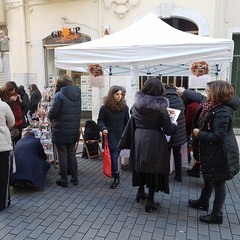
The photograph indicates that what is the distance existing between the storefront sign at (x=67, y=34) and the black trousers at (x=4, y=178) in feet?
18.8

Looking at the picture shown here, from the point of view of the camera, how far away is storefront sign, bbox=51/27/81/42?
8.14 meters

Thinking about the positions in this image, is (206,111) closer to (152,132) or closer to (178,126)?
(152,132)

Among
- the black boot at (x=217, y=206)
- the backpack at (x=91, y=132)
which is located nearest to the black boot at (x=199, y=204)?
the black boot at (x=217, y=206)

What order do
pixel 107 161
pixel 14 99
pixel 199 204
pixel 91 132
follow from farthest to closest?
pixel 91 132 → pixel 14 99 → pixel 107 161 → pixel 199 204

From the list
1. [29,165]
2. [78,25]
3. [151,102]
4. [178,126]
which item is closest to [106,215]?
[29,165]

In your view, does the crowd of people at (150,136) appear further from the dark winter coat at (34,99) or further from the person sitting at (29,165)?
the dark winter coat at (34,99)

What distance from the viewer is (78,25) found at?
8.08 meters

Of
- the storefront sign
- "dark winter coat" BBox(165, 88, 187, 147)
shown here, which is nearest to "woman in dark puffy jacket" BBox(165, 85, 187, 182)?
"dark winter coat" BBox(165, 88, 187, 147)

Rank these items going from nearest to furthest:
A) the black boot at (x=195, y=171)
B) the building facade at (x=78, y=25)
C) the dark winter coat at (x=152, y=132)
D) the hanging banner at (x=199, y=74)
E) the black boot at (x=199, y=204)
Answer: the dark winter coat at (x=152, y=132)
the black boot at (x=199, y=204)
the hanging banner at (x=199, y=74)
the black boot at (x=195, y=171)
the building facade at (x=78, y=25)

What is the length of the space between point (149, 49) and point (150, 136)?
1.62 m

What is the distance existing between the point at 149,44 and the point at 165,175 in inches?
80.0

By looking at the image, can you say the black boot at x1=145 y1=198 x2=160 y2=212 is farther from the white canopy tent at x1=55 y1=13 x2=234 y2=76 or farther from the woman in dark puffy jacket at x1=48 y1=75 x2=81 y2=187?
the white canopy tent at x1=55 y1=13 x2=234 y2=76

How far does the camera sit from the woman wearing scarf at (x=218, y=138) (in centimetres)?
280

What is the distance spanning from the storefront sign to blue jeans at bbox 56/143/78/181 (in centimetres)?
504
